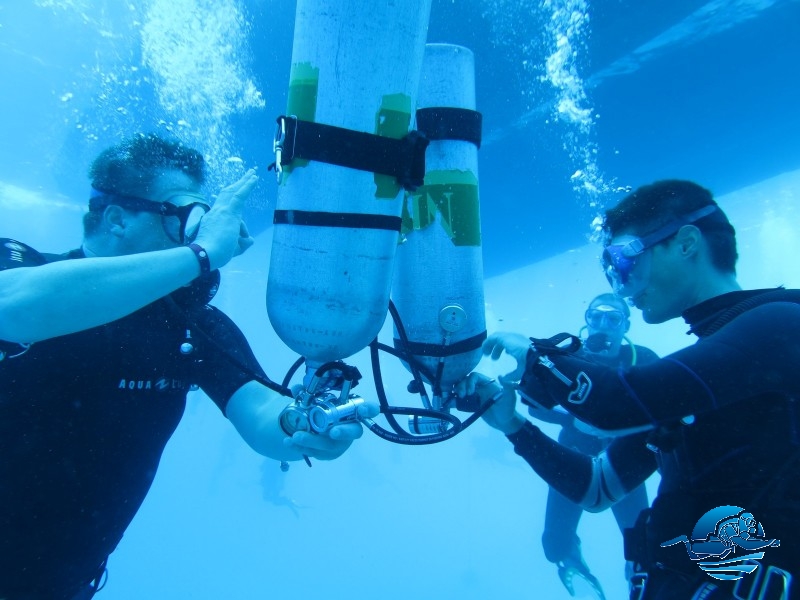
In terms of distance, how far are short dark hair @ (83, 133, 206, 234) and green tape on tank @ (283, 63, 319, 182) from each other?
3.32 ft

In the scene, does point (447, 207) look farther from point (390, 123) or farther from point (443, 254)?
point (390, 123)

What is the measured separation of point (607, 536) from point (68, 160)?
2715cm

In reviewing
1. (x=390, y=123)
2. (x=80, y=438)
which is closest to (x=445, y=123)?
(x=390, y=123)

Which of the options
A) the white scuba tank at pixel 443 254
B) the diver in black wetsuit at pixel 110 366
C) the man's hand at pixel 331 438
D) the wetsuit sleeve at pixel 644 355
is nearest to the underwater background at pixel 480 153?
the wetsuit sleeve at pixel 644 355

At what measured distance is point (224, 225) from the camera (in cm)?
205

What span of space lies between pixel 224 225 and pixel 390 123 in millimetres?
883

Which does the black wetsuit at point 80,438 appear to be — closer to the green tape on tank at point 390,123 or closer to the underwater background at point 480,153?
the green tape on tank at point 390,123

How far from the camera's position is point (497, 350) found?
267 cm

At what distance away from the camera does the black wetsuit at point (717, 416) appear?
1.93 m

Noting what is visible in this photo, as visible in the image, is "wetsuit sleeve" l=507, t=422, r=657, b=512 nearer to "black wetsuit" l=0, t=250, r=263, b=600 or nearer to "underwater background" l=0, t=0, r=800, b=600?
"black wetsuit" l=0, t=250, r=263, b=600

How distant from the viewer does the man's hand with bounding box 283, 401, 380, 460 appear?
190 cm

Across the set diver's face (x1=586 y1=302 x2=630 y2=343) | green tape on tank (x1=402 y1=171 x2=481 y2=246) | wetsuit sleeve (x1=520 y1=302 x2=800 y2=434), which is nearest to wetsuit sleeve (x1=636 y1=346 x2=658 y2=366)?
diver's face (x1=586 y1=302 x2=630 y2=343)

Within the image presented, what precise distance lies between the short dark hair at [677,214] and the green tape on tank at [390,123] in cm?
157

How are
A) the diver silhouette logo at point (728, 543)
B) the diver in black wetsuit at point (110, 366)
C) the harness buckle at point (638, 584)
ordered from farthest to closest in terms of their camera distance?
1. the harness buckle at point (638, 584)
2. the diver silhouette logo at point (728, 543)
3. the diver in black wetsuit at point (110, 366)
